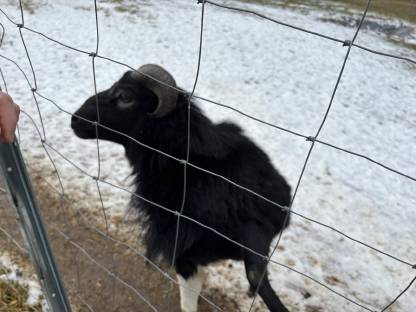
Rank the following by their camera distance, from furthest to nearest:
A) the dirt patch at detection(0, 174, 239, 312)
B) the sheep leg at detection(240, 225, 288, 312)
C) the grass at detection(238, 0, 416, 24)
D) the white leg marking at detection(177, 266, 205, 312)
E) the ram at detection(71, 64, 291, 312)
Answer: the grass at detection(238, 0, 416, 24) < the dirt patch at detection(0, 174, 239, 312) < the white leg marking at detection(177, 266, 205, 312) < the ram at detection(71, 64, 291, 312) < the sheep leg at detection(240, 225, 288, 312)

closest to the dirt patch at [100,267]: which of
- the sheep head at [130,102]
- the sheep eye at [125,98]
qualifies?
the sheep head at [130,102]

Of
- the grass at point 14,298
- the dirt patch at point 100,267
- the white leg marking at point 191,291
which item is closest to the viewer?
the grass at point 14,298

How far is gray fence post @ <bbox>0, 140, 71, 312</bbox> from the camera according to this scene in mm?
1712

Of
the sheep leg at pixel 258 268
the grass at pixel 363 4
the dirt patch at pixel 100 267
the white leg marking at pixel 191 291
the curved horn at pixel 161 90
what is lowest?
the dirt patch at pixel 100 267

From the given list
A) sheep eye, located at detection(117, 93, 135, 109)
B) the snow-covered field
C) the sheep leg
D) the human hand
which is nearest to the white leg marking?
the snow-covered field

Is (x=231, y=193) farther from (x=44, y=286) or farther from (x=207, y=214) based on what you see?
(x=44, y=286)

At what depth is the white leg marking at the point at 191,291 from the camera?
278cm

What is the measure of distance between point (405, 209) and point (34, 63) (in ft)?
18.2

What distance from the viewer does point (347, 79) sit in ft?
23.8

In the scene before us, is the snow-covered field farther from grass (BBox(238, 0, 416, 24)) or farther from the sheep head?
grass (BBox(238, 0, 416, 24))

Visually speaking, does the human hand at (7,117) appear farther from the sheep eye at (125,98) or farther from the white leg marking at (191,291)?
the white leg marking at (191,291)

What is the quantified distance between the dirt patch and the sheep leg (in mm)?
788

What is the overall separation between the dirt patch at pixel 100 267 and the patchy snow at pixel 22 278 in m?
0.06

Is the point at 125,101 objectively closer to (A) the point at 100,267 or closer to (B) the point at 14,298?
(A) the point at 100,267
